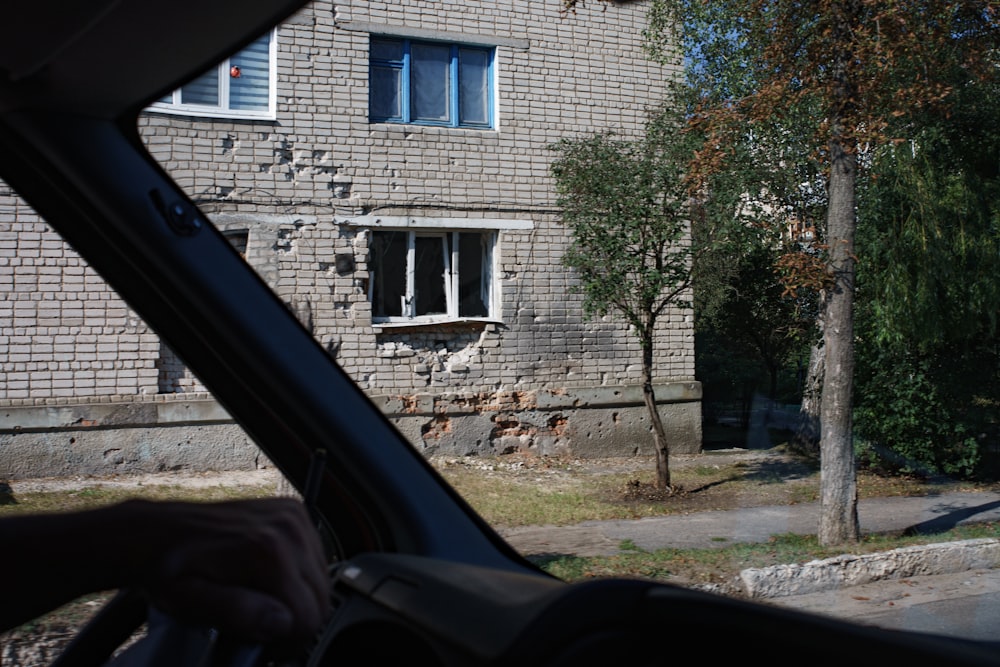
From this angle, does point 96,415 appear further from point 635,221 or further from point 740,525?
point 635,221

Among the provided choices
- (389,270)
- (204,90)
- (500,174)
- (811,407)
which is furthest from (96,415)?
(811,407)

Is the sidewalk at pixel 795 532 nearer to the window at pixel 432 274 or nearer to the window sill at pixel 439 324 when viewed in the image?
the window sill at pixel 439 324

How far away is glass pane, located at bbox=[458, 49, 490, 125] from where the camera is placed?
35.5 feet

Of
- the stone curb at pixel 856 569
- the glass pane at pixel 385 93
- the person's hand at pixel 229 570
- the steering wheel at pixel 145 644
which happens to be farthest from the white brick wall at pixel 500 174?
the person's hand at pixel 229 570

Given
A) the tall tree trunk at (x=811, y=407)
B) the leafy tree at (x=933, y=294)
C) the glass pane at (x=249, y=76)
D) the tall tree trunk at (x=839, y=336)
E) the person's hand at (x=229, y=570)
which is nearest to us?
the person's hand at (x=229, y=570)

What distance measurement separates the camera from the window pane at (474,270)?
11.1 m

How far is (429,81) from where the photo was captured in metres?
10.6

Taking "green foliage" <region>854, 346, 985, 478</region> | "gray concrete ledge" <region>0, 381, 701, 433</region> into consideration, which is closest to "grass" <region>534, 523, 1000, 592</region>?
"gray concrete ledge" <region>0, 381, 701, 433</region>

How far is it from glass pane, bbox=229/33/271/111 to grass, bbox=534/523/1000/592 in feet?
7.31

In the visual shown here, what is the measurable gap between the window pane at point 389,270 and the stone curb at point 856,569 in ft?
20.4

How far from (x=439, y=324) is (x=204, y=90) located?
28.7ft

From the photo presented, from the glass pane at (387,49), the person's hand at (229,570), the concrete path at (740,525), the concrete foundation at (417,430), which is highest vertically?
the glass pane at (387,49)

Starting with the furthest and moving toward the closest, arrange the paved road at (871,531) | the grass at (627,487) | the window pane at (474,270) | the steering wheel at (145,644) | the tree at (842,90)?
the window pane at (474,270) < the tree at (842,90) < the grass at (627,487) < the paved road at (871,531) < the steering wheel at (145,644)

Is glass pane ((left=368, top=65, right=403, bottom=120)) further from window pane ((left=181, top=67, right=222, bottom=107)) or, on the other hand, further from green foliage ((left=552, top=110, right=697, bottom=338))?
window pane ((left=181, top=67, right=222, bottom=107))
